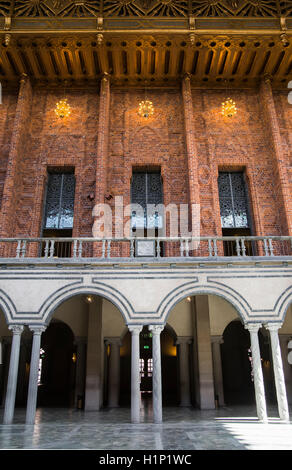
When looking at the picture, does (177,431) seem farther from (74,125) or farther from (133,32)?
(133,32)

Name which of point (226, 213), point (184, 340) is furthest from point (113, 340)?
point (226, 213)

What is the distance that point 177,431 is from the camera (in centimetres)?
806

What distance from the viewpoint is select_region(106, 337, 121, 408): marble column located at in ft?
42.7

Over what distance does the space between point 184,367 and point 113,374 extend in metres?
2.55

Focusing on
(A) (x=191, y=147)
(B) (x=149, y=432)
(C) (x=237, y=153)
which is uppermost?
(C) (x=237, y=153)

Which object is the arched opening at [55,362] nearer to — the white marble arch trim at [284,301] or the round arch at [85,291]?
the round arch at [85,291]

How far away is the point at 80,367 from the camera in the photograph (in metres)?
13.1

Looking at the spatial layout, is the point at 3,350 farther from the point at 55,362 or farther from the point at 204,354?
the point at 204,354

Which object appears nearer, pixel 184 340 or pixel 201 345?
pixel 201 345

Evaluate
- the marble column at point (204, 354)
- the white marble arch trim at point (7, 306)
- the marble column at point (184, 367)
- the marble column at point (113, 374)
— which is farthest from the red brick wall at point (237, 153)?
the white marble arch trim at point (7, 306)

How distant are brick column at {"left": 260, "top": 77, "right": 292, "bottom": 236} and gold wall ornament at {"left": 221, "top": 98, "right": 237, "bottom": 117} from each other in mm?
1268

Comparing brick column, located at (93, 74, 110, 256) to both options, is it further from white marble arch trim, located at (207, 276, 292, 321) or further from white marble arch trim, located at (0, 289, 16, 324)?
white marble arch trim, located at (207, 276, 292, 321)

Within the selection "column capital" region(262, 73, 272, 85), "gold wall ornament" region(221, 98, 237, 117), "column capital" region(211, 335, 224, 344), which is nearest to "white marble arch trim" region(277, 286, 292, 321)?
"column capital" region(211, 335, 224, 344)

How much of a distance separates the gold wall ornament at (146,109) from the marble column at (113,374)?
900cm
